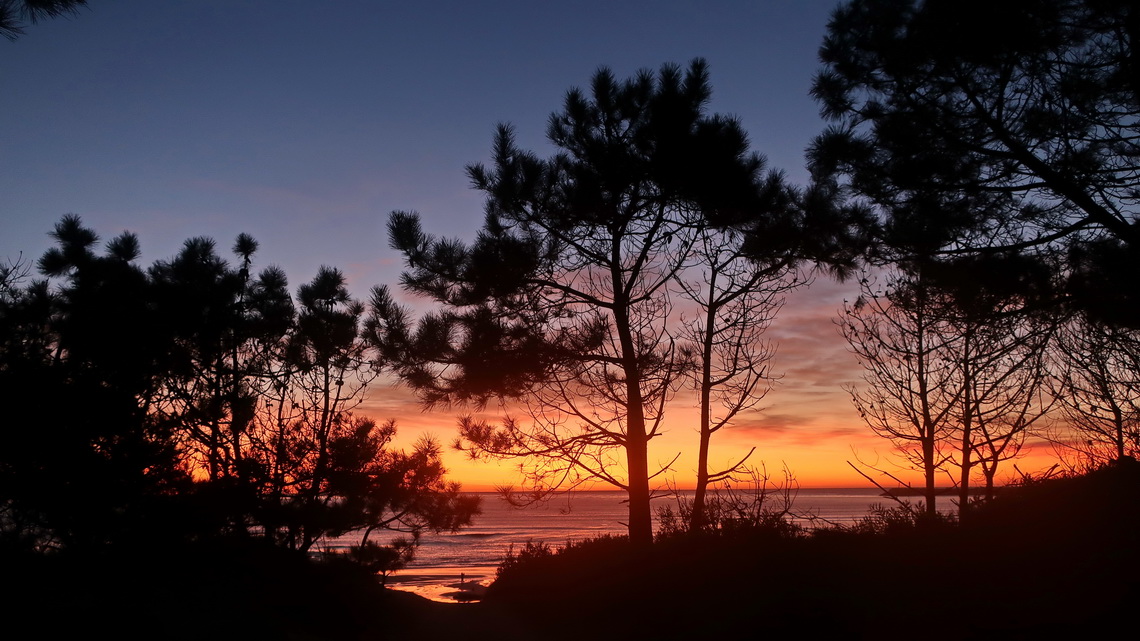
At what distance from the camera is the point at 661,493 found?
13.0 m

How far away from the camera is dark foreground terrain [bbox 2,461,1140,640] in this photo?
5.85 m

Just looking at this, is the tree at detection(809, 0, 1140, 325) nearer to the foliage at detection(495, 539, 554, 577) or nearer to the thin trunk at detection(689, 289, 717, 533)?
the thin trunk at detection(689, 289, 717, 533)

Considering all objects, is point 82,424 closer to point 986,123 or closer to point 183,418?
point 183,418

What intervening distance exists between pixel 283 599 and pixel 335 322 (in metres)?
4.52

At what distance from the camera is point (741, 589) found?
7.86 meters

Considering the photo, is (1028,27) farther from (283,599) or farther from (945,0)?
(283,599)

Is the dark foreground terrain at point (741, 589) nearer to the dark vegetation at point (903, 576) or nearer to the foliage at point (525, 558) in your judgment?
the dark vegetation at point (903, 576)

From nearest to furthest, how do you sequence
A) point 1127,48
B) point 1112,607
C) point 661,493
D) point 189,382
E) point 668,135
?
point 1112,607
point 1127,48
point 668,135
point 189,382
point 661,493

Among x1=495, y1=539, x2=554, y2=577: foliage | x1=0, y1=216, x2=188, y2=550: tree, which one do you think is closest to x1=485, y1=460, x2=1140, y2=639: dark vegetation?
x1=495, y1=539, x2=554, y2=577: foliage

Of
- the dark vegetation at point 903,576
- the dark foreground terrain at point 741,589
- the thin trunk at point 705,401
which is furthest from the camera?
the thin trunk at point 705,401

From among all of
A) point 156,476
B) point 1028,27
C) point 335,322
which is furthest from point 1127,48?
point 156,476

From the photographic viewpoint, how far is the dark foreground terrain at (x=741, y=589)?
5.85m

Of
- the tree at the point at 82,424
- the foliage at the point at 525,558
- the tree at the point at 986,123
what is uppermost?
the tree at the point at 986,123

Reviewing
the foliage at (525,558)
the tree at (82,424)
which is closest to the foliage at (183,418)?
the tree at (82,424)
